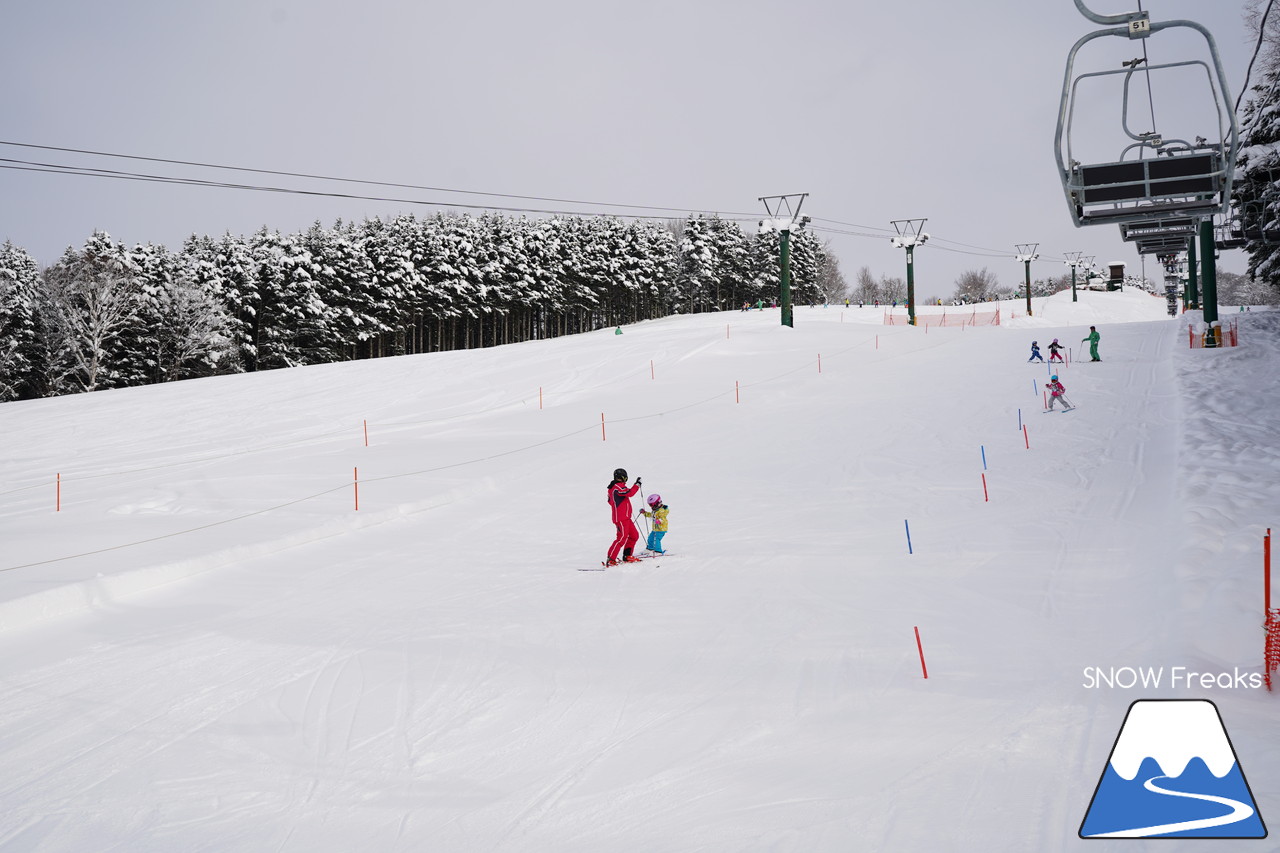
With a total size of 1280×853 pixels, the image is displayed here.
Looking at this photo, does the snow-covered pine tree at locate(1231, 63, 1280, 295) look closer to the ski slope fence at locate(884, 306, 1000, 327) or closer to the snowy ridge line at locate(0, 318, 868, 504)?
the snowy ridge line at locate(0, 318, 868, 504)

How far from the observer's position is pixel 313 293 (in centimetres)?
5897

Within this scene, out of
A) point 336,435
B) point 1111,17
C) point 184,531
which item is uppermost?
point 1111,17

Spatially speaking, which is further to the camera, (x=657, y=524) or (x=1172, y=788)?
(x=657, y=524)

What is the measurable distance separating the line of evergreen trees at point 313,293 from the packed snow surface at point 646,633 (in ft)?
118

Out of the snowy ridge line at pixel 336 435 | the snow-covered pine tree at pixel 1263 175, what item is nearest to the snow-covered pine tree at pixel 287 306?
the snowy ridge line at pixel 336 435

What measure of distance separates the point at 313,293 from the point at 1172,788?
6221 cm

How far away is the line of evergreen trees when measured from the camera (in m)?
52.7

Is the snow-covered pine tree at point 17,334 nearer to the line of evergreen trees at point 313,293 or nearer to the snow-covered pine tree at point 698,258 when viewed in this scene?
the line of evergreen trees at point 313,293

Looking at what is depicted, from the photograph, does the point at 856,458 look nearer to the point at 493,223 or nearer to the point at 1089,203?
the point at 1089,203

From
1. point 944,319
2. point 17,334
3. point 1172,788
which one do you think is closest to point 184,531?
point 1172,788

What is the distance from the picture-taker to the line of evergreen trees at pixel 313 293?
5269cm

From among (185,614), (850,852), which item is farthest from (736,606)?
(185,614)

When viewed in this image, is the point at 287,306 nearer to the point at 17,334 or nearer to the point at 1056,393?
the point at 17,334

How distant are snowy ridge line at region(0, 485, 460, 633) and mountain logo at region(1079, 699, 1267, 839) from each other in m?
11.9
